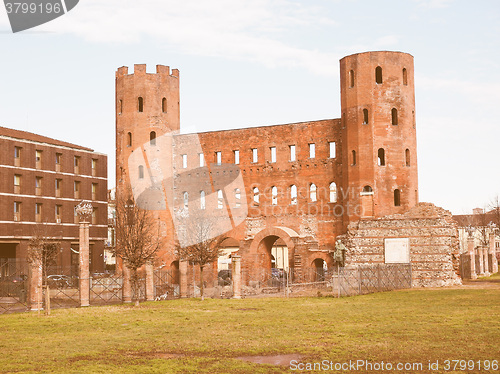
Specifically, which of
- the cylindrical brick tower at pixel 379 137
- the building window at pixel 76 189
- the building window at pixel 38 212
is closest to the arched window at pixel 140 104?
the building window at pixel 76 189

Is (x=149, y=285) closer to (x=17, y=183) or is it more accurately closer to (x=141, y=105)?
(x=141, y=105)

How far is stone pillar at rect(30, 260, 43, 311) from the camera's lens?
1043 inches

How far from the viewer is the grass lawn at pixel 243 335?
13.2 meters

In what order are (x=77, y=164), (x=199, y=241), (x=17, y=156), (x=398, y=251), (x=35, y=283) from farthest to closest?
(x=77, y=164) < (x=17, y=156) < (x=398, y=251) < (x=199, y=241) < (x=35, y=283)

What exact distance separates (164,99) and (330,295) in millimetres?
23760

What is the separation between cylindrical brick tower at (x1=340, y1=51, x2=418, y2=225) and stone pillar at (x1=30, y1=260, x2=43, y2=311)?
21704 millimetres

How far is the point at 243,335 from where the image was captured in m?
17.1

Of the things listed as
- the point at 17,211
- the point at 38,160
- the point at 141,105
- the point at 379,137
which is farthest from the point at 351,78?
the point at 17,211

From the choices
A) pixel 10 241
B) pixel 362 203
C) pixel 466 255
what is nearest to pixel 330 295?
pixel 362 203

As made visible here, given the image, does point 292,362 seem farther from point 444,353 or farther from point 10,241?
point 10,241

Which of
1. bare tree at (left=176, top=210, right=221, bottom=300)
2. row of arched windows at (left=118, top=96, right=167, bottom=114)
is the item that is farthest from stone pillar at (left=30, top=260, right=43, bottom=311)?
row of arched windows at (left=118, top=96, right=167, bottom=114)

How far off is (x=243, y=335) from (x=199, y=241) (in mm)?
19778

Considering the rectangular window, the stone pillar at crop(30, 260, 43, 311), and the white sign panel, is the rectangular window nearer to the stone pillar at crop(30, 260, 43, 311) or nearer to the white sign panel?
the stone pillar at crop(30, 260, 43, 311)

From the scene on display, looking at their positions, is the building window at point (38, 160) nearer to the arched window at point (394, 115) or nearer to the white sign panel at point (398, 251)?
the arched window at point (394, 115)
